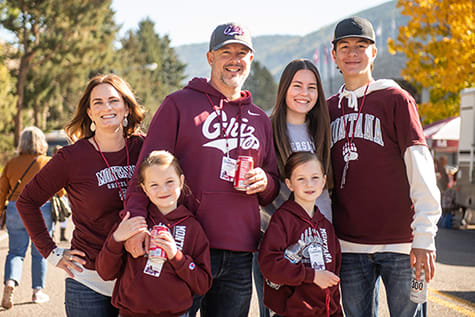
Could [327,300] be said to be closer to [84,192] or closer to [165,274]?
[165,274]

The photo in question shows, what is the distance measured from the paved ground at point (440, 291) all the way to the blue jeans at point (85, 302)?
286 centimetres

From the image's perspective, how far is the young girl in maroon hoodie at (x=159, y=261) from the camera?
2.84 m

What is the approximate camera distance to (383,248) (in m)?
3.40

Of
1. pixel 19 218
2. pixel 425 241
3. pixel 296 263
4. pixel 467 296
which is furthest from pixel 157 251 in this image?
pixel 467 296

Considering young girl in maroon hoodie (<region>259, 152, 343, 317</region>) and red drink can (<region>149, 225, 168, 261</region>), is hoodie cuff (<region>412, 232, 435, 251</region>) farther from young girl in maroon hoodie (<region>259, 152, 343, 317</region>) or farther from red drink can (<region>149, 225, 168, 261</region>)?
red drink can (<region>149, 225, 168, 261</region>)

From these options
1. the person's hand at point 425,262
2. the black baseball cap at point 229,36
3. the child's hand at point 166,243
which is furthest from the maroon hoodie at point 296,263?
the black baseball cap at point 229,36

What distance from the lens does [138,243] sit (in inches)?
112

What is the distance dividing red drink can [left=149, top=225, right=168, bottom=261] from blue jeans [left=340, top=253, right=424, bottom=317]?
1329 mm

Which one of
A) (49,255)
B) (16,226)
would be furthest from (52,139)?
(49,255)

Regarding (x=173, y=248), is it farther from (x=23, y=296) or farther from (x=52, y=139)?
(x=52, y=139)

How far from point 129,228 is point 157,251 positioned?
203 mm

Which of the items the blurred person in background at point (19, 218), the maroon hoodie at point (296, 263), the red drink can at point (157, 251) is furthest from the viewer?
the blurred person in background at point (19, 218)

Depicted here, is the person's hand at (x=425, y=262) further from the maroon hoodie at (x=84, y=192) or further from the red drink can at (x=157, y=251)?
the maroon hoodie at (x=84, y=192)

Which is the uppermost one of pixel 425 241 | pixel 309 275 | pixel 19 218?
pixel 425 241
